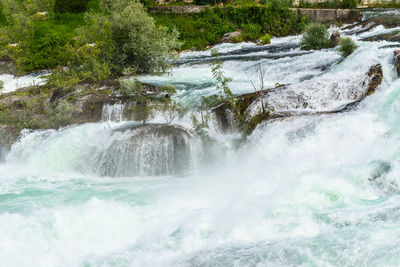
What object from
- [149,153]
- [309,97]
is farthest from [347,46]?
[149,153]

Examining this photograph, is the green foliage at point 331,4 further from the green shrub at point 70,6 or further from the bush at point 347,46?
the green shrub at point 70,6

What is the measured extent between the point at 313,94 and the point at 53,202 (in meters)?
8.13

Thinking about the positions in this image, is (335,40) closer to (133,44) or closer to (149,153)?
(133,44)

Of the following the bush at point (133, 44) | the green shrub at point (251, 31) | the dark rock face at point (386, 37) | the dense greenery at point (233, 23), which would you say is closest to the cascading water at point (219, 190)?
the bush at point (133, 44)

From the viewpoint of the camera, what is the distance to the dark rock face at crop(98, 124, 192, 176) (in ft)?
35.4

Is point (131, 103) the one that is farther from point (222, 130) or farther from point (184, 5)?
point (184, 5)

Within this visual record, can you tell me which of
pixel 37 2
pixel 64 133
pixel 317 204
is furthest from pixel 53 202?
pixel 37 2

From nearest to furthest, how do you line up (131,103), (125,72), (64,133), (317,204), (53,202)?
(317,204), (53,202), (64,133), (131,103), (125,72)

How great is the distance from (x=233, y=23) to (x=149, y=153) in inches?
852

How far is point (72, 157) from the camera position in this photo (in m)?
11.6

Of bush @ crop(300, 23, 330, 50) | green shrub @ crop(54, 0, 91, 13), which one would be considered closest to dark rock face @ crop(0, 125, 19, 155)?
bush @ crop(300, 23, 330, 50)

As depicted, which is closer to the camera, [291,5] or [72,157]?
[72,157]

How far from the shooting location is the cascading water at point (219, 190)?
610 centimetres

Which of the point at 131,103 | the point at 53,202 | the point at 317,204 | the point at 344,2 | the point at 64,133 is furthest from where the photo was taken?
the point at 344,2
